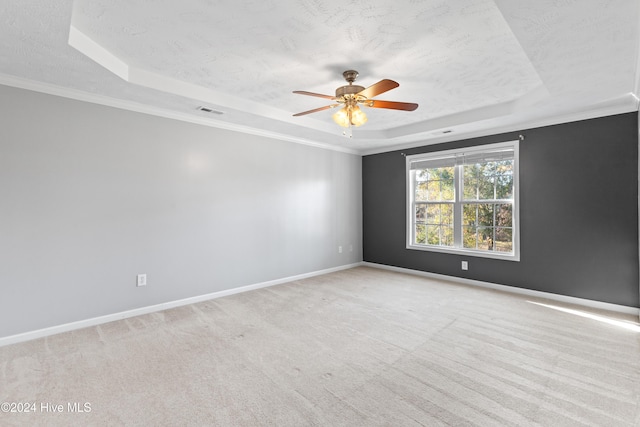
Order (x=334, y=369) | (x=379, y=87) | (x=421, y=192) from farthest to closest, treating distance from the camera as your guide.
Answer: (x=421, y=192), (x=379, y=87), (x=334, y=369)

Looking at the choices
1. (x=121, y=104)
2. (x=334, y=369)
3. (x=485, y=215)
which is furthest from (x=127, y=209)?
(x=485, y=215)

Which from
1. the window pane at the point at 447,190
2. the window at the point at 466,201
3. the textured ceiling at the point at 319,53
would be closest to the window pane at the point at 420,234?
the window at the point at 466,201

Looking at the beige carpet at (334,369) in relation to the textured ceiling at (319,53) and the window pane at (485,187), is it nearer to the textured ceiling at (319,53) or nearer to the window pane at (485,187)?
the window pane at (485,187)

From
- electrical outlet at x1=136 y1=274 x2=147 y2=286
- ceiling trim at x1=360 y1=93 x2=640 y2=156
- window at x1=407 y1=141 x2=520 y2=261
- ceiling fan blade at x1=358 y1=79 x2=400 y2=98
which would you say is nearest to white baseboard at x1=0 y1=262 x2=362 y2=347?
electrical outlet at x1=136 y1=274 x2=147 y2=286

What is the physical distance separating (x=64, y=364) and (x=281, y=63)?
3.01 metres

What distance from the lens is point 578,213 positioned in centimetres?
373

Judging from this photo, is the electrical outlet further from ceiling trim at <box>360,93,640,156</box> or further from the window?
ceiling trim at <box>360,93,640,156</box>

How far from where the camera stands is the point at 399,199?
5594 mm

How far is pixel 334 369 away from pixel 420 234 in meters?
3.63

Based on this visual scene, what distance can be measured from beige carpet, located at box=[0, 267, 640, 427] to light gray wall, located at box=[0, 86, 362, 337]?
447mm

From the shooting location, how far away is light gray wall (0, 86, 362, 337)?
2781 mm

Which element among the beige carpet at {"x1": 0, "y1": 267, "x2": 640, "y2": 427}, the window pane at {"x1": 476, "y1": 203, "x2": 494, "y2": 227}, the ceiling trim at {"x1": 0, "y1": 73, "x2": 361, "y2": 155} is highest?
the ceiling trim at {"x1": 0, "y1": 73, "x2": 361, "y2": 155}

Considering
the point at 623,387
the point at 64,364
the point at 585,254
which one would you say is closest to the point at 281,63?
the point at 64,364

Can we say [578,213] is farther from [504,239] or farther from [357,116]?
[357,116]
